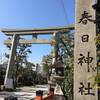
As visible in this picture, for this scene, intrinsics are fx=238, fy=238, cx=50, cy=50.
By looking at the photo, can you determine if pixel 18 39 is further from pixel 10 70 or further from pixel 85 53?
pixel 85 53

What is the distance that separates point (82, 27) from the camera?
559 cm

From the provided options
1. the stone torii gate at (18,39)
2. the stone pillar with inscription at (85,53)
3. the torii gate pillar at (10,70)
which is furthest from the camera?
the torii gate pillar at (10,70)

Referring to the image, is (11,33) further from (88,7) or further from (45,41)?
(88,7)

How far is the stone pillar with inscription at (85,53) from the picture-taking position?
524 cm

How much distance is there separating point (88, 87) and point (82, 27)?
1.40 m

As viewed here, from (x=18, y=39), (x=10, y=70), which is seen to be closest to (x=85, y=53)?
(x=18, y=39)

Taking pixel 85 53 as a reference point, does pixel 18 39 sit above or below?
above

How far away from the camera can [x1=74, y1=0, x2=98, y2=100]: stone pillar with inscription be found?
5.24 meters

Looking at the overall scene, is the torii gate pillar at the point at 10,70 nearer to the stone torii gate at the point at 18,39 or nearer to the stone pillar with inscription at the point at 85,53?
the stone torii gate at the point at 18,39

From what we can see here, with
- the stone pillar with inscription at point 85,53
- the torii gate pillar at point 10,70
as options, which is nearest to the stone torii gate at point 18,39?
the torii gate pillar at point 10,70

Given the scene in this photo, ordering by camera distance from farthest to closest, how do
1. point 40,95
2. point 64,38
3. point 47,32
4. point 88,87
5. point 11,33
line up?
point 11,33, point 47,32, point 64,38, point 40,95, point 88,87

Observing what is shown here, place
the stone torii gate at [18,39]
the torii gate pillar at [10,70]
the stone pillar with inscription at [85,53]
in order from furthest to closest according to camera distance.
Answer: the torii gate pillar at [10,70]
the stone torii gate at [18,39]
the stone pillar with inscription at [85,53]

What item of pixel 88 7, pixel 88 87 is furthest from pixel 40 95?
pixel 88 7

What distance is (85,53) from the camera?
213 inches
